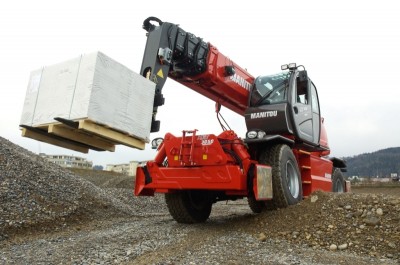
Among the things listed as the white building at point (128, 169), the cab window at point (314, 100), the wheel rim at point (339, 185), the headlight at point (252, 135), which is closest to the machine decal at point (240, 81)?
the cab window at point (314, 100)

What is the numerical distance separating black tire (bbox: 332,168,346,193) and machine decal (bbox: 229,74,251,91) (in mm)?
3707

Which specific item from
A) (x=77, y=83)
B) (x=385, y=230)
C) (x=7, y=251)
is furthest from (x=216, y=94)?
(x=7, y=251)

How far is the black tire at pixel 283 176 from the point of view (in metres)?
6.23

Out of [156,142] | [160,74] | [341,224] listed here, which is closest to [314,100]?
[341,224]

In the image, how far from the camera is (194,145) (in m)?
6.18

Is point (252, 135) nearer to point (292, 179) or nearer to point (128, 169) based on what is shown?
point (292, 179)

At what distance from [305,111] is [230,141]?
8.00ft

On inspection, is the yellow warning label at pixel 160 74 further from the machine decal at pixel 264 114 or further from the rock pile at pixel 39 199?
the rock pile at pixel 39 199

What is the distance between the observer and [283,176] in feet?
20.8

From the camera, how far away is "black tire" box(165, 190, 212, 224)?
696 cm

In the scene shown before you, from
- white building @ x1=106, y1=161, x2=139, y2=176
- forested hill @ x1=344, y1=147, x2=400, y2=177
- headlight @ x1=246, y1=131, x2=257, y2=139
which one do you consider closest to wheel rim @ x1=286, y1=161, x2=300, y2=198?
headlight @ x1=246, y1=131, x2=257, y2=139

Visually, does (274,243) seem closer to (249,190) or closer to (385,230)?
(249,190)

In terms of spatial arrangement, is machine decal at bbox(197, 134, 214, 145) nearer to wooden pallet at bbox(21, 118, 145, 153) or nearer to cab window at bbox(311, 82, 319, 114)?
wooden pallet at bbox(21, 118, 145, 153)

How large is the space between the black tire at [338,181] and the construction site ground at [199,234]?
351 centimetres
